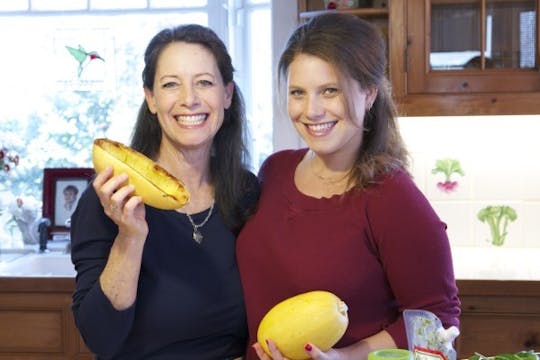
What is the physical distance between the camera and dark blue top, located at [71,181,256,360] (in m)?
1.57

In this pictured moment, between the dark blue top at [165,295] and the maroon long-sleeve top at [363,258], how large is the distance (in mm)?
54

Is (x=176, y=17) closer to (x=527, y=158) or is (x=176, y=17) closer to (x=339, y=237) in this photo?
(x=527, y=158)

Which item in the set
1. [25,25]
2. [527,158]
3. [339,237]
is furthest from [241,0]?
[339,237]

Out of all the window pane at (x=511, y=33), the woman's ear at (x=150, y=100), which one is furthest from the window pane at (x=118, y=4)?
the woman's ear at (x=150, y=100)

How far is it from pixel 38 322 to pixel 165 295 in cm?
139

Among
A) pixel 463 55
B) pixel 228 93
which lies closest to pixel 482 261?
pixel 463 55

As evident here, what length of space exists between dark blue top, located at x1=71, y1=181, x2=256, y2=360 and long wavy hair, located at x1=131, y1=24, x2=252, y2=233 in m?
0.08

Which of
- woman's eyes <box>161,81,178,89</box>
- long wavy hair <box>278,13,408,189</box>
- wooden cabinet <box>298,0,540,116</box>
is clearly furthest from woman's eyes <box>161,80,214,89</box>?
wooden cabinet <box>298,0,540,116</box>

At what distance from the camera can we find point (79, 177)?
3412 mm

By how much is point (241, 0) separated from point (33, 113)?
110cm

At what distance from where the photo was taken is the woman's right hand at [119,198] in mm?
1384

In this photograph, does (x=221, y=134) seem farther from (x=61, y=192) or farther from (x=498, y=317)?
(x=61, y=192)

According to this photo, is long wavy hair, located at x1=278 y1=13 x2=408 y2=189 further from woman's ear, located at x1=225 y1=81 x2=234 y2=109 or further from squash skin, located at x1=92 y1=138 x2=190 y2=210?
squash skin, located at x1=92 y1=138 x2=190 y2=210

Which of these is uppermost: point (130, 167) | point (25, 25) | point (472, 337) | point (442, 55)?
point (25, 25)
